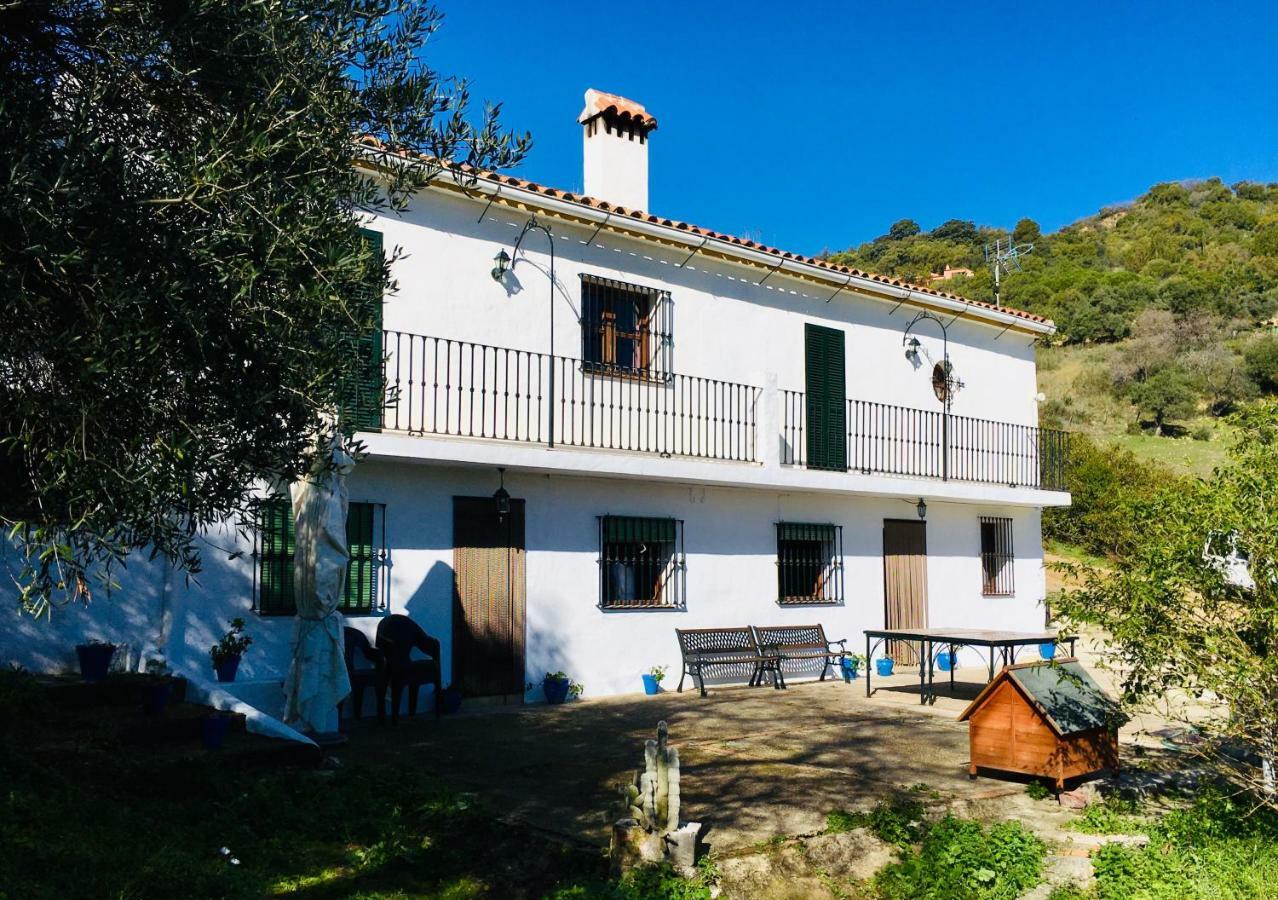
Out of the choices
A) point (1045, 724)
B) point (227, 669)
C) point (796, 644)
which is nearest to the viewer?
point (1045, 724)

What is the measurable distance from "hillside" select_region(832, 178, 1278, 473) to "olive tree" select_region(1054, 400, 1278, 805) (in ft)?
69.6

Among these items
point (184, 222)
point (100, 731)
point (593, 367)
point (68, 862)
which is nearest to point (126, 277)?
point (184, 222)

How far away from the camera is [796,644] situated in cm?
1394

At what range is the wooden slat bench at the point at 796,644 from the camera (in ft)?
44.2

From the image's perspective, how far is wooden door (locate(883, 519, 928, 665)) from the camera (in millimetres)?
16094

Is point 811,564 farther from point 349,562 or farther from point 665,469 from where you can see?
point 349,562

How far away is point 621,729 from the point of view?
10055 mm

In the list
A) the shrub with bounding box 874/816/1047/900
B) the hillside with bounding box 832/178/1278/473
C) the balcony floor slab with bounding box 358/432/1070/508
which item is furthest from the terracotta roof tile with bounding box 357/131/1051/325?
the hillside with bounding box 832/178/1278/473

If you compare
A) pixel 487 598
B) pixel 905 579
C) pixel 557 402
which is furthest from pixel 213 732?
pixel 905 579

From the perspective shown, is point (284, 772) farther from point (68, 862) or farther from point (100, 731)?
point (68, 862)

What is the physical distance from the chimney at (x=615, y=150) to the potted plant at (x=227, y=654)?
7.72m

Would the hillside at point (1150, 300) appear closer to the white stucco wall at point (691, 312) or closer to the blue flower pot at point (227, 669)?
the white stucco wall at point (691, 312)

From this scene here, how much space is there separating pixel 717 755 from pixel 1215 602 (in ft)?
12.9

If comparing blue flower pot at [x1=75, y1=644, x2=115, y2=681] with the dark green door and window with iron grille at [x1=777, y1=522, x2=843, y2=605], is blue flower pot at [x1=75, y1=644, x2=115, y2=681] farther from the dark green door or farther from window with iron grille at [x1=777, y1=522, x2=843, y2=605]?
the dark green door
